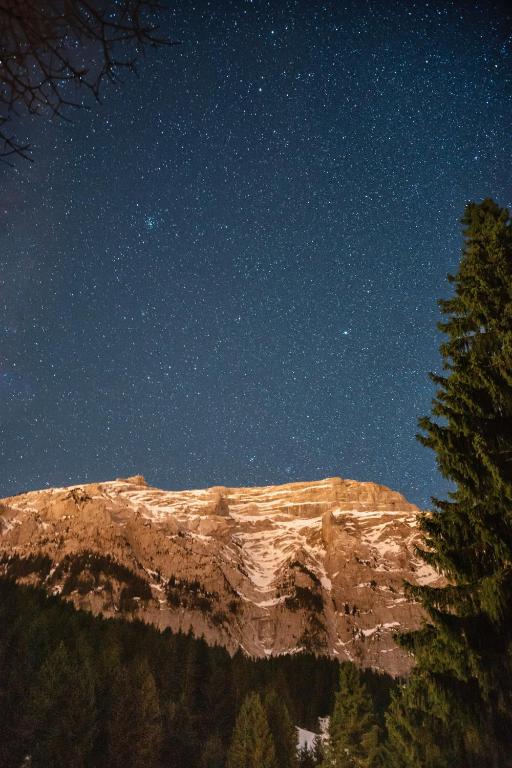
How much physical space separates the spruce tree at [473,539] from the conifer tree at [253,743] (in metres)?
36.7

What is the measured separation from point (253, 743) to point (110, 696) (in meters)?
13.4

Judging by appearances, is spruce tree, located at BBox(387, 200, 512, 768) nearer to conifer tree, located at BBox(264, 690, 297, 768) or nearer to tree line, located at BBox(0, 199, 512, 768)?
tree line, located at BBox(0, 199, 512, 768)

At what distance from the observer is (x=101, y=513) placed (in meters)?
199

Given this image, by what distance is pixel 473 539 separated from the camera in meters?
9.08

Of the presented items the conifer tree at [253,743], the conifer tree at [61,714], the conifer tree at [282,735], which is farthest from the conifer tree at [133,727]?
the conifer tree at [282,735]

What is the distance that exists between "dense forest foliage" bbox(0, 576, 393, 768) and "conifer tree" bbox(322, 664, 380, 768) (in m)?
12.4

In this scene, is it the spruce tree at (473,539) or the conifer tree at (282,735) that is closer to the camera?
the spruce tree at (473,539)

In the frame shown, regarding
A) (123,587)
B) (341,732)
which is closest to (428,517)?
(341,732)

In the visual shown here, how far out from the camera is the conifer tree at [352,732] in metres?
30.3

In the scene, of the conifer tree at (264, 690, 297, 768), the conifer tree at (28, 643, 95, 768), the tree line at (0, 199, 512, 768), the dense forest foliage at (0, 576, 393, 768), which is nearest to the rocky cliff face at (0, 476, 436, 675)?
the tree line at (0, 199, 512, 768)

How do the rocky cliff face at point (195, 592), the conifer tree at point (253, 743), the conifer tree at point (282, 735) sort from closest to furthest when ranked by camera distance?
the conifer tree at point (253, 743) → the conifer tree at point (282, 735) → the rocky cliff face at point (195, 592)

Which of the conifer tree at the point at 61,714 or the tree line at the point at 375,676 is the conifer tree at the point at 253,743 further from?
the conifer tree at the point at 61,714

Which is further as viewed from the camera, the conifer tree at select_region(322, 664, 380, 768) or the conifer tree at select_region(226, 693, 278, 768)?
the conifer tree at select_region(226, 693, 278, 768)

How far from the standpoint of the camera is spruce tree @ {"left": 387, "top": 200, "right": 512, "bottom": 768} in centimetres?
799
